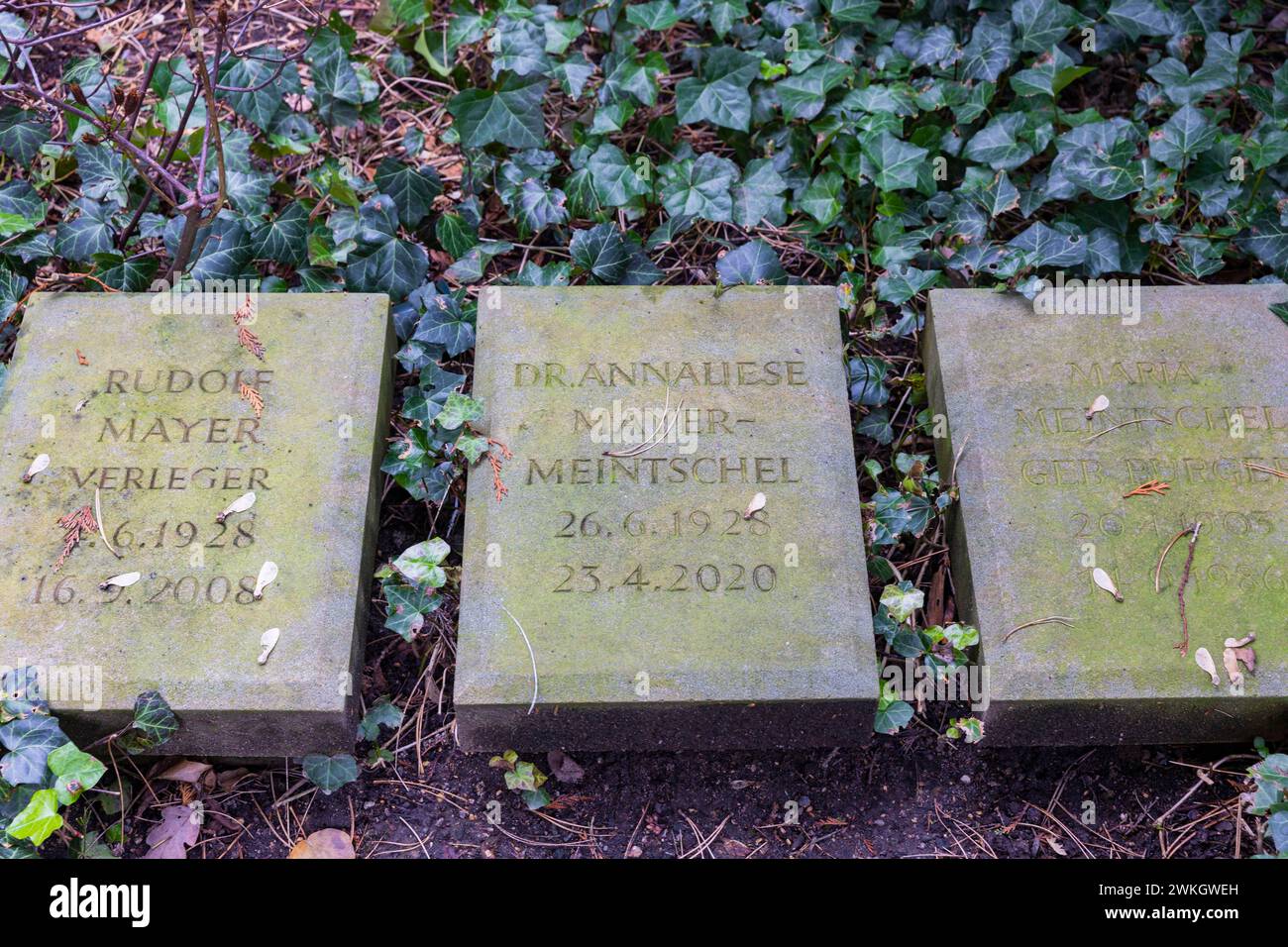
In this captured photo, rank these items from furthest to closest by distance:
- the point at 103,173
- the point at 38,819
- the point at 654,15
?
the point at 654,15, the point at 103,173, the point at 38,819

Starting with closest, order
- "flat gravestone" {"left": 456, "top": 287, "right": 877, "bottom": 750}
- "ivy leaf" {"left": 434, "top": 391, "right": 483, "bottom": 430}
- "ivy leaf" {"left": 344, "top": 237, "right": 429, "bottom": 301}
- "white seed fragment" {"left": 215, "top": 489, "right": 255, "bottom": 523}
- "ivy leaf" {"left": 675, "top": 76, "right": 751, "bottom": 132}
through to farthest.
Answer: "flat gravestone" {"left": 456, "top": 287, "right": 877, "bottom": 750}
"white seed fragment" {"left": 215, "top": 489, "right": 255, "bottom": 523}
"ivy leaf" {"left": 434, "top": 391, "right": 483, "bottom": 430}
"ivy leaf" {"left": 344, "top": 237, "right": 429, "bottom": 301}
"ivy leaf" {"left": 675, "top": 76, "right": 751, "bottom": 132}

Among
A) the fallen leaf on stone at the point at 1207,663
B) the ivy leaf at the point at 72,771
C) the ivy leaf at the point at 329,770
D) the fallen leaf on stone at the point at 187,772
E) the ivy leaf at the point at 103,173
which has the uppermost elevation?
the ivy leaf at the point at 103,173

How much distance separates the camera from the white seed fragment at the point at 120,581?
2.50 metres

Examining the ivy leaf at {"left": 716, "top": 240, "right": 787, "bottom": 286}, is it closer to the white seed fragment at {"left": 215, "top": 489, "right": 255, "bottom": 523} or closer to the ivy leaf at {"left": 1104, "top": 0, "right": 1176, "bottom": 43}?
the white seed fragment at {"left": 215, "top": 489, "right": 255, "bottom": 523}

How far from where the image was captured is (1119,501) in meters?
2.63

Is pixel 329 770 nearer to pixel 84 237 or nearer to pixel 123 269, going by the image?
pixel 123 269

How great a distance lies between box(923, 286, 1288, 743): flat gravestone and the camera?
242 centimetres

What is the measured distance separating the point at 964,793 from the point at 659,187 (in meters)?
1.87

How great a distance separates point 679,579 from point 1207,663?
1.13 m

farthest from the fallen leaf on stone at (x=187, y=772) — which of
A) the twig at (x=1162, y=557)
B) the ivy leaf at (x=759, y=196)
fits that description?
the twig at (x=1162, y=557)

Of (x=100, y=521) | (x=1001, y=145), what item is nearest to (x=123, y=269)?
(x=100, y=521)

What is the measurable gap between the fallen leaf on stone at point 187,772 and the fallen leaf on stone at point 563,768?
0.78 m

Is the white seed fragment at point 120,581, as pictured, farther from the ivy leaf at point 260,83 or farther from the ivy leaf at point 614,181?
the ivy leaf at point 614,181

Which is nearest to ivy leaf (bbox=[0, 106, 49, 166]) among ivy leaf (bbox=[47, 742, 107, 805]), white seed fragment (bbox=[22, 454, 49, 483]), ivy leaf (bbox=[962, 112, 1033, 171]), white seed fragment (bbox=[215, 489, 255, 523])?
white seed fragment (bbox=[22, 454, 49, 483])
